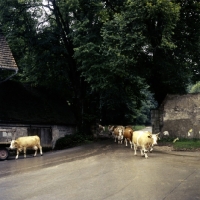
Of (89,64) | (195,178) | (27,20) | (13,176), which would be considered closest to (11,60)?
(89,64)

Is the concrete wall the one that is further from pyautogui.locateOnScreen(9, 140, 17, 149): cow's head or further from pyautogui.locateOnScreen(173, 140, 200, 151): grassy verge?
pyautogui.locateOnScreen(173, 140, 200, 151): grassy verge

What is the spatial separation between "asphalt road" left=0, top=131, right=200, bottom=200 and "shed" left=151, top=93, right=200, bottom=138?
8.24m

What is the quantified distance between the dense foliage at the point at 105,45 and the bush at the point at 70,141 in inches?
108

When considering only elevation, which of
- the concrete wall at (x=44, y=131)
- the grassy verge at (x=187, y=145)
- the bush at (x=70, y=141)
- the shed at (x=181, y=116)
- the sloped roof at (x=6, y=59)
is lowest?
the bush at (x=70, y=141)

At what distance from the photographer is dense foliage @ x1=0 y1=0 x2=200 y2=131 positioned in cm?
2238

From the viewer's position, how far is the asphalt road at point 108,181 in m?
9.69

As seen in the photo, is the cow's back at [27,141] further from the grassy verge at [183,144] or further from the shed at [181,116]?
the shed at [181,116]

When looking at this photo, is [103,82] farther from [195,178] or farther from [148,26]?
[195,178]

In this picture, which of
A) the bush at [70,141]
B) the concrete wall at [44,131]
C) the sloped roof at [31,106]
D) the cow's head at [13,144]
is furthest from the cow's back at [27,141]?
the bush at [70,141]

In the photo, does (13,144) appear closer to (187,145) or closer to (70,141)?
(70,141)

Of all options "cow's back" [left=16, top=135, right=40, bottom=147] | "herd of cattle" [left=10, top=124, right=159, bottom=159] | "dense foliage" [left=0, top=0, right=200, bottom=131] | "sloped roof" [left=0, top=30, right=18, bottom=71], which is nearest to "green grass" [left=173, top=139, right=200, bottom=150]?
"herd of cattle" [left=10, top=124, right=159, bottom=159]

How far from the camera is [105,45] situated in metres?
23.6

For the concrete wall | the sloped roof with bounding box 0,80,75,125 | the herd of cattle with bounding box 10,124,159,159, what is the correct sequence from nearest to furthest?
the herd of cattle with bounding box 10,124,159,159 < the concrete wall < the sloped roof with bounding box 0,80,75,125

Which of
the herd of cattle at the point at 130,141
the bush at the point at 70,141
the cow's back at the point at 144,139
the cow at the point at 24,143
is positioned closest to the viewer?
the cow's back at the point at 144,139
